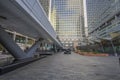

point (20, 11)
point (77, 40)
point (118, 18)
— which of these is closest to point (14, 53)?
point (20, 11)

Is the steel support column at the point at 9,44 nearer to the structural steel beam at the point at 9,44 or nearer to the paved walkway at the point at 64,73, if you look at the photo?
the structural steel beam at the point at 9,44

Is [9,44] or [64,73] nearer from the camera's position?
[64,73]

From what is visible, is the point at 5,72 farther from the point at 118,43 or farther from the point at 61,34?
the point at 61,34

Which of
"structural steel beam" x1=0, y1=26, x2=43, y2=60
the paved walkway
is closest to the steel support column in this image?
"structural steel beam" x1=0, y1=26, x2=43, y2=60

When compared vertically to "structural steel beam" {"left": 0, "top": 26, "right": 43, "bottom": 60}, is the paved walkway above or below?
below

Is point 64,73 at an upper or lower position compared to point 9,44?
lower

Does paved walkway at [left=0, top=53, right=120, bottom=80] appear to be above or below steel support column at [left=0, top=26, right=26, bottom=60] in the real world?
below

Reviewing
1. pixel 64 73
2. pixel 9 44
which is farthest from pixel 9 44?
pixel 64 73

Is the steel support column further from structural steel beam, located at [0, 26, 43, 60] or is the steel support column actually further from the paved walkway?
the paved walkway

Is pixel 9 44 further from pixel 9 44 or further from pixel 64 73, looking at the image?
pixel 64 73

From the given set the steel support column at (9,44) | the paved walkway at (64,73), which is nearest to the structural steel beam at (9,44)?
the steel support column at (9,44)

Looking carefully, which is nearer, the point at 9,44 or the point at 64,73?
the point at 64,73

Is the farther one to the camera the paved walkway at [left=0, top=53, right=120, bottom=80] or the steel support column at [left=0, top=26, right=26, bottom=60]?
the steel support column at [left=0, top=26, right=26, bottom=60]

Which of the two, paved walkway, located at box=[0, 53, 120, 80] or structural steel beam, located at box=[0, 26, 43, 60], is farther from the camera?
structural steel beam, located at box=[0, 26, 43, 60]
